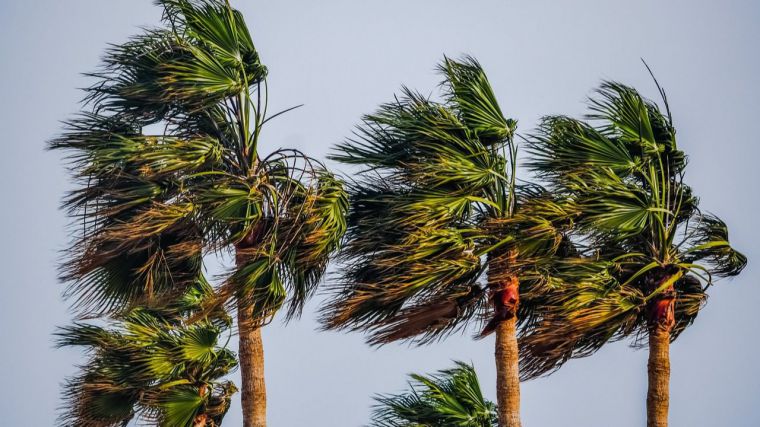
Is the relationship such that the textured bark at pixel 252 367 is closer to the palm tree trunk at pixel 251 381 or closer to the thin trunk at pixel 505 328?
the palm tree trunk at pixel 251 381

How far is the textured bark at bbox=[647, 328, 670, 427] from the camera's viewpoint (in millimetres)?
16172

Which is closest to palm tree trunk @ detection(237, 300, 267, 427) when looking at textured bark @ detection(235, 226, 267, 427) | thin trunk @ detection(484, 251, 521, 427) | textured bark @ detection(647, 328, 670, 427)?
textured bark @ detection(235, 226, 267, 427)

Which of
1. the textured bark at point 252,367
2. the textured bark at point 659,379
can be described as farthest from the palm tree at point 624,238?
the textured bark at point 252,367

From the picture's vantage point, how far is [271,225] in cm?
1639

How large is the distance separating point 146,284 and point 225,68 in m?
2.62

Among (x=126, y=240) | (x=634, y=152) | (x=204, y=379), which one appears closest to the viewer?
(x=126, y=240)

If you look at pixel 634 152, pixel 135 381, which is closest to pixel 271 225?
pixel 135 381

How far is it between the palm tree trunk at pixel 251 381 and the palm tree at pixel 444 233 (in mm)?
1193

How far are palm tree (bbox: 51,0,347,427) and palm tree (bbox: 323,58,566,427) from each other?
0.51 m

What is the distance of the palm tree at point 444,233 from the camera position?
15.9 m

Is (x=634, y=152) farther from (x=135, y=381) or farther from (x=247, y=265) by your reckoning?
(x=135, y=381)

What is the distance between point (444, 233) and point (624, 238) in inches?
80.5

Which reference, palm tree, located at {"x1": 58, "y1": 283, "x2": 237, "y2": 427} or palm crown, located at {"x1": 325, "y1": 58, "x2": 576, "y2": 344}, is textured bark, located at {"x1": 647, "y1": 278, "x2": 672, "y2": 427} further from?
palm tree, located at {"x1": 58, "y1": 283, "x2": 237, "y2": 427}

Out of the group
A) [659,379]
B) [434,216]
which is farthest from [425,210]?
[659,379]
